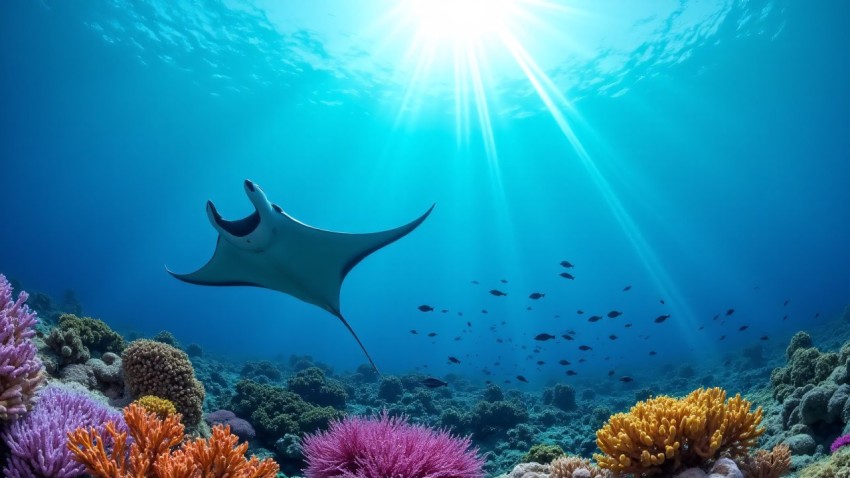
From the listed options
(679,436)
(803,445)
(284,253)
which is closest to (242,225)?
(284,253)

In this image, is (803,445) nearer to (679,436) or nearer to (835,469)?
(835,469)

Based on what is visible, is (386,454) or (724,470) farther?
(386,454)

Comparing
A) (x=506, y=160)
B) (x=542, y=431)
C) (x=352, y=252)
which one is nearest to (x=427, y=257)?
(x=506, y=160)

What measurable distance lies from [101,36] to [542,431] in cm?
4064

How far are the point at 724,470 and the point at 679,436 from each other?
1.02 ft

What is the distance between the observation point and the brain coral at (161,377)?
18.5 feet

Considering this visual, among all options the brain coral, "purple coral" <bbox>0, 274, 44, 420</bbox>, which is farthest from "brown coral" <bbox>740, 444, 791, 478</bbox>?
the brain coral

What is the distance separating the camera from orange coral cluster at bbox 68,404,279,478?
2299mm

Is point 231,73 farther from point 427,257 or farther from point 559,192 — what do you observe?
point 427,257

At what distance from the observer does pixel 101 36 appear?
3117cm

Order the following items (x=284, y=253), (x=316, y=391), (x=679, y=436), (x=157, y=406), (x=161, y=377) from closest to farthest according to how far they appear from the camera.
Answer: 1. (x=679, y=436)
2. (x=157, y=406)
3. (x=161, y=377)
4. (x=284, y=253)
5. (x=316, y=391)

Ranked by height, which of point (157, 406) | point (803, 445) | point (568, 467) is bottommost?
point (568, 467)

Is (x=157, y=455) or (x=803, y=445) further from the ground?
(x=803, y=445)

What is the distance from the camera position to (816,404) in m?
5.67
